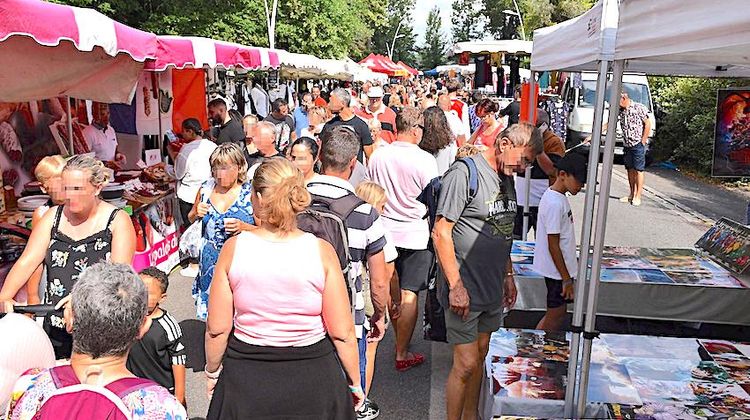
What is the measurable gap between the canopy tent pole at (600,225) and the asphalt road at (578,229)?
1.17 metres

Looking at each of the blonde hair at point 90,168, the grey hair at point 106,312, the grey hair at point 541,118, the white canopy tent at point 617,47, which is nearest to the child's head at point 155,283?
the blonde hair at point 90,168

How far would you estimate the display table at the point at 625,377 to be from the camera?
3633 mm

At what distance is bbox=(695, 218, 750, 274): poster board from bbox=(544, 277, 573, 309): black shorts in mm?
1813

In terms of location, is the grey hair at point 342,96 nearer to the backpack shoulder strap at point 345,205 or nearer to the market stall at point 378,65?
the backpack shoulder strap at point 345,205

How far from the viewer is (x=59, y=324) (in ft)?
11.0

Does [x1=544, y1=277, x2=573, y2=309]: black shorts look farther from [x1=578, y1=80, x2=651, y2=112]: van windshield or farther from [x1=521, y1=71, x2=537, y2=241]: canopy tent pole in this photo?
[x1=578, y1=80, x2=651, y2=112]: van windshield

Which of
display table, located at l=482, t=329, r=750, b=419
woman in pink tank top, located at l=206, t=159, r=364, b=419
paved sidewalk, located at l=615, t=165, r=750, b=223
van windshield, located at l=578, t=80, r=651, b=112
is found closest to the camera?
woman in pink tank top, located at l=206, t=159, r=364, b=419

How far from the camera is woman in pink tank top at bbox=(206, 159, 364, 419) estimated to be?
8.33 feet

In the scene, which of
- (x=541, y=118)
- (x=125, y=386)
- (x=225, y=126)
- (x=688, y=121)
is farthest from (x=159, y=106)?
(x=688, y=121)

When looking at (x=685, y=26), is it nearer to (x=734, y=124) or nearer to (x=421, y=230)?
(x=421, y=230)

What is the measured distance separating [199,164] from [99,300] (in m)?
5.31

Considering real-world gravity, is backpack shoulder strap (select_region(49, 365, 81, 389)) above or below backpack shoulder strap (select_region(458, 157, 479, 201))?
below

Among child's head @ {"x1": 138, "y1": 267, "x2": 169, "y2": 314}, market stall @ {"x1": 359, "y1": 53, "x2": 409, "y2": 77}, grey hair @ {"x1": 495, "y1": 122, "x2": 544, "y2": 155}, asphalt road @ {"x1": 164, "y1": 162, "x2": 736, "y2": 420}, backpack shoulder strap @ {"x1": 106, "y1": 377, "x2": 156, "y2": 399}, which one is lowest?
asphalt road @ {"x1": 164, "y1": 162, "x2": 736, "y2": 420}

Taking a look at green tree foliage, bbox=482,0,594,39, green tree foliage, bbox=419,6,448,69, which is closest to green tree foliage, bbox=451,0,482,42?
green tree foliage, bbox=419,6,448,69
